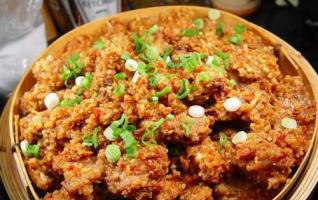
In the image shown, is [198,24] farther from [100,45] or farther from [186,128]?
[186,128]

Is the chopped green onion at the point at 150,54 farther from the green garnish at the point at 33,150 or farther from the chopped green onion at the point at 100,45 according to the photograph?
the green garnish at the point at 33,150

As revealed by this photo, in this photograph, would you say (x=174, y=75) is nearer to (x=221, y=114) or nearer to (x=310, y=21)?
(x=221, y=114)

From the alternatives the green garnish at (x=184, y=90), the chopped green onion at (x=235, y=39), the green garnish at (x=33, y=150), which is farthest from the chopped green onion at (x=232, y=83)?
the green garnish at (x=33, y=150)

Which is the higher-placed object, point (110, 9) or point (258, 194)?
point (110, 9)

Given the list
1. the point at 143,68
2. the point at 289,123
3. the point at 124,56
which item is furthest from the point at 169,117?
the point at 289,123

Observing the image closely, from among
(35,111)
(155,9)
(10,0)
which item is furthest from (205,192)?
(10,0)

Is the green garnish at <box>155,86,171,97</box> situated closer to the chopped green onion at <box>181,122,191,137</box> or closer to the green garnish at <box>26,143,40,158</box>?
the chopped green onion at <box>181,122,191,137</box>
